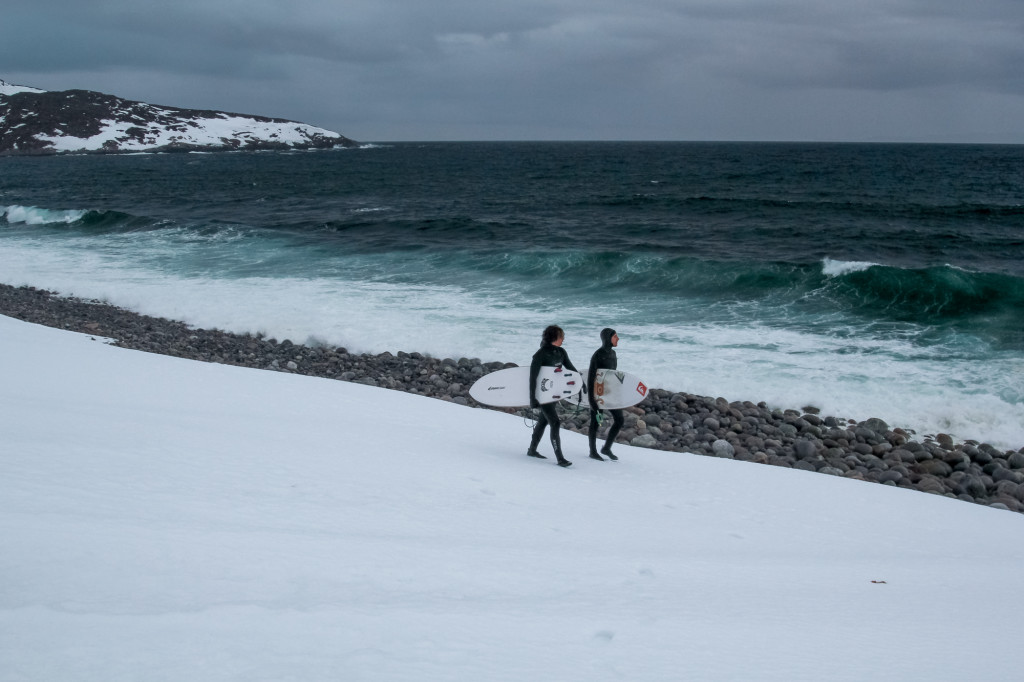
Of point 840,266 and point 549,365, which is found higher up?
point 840,266

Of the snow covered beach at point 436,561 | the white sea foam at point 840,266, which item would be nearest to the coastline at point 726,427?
the snow covered beach at point 436,561

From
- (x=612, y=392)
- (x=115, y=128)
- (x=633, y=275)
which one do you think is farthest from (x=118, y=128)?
(x=612, y=392)

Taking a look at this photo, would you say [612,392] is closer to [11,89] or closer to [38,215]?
[38,215]

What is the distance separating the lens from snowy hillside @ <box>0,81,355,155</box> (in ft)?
351

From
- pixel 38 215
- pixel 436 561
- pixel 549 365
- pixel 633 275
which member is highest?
pixel 38 215

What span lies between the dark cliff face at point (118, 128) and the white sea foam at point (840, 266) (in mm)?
109543

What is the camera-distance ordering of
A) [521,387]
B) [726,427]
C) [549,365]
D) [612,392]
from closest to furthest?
[549,365]
[612,392]
[521,387]
[726,427]

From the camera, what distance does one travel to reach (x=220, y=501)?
4.39 metres

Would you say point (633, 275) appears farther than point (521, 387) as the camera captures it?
Yes

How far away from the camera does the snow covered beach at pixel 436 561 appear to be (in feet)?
9.43

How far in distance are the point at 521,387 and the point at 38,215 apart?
39.1 m

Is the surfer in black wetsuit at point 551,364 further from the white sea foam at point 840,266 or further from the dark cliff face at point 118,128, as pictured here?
the dark cliff face at point 118,128

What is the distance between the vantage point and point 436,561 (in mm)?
3943

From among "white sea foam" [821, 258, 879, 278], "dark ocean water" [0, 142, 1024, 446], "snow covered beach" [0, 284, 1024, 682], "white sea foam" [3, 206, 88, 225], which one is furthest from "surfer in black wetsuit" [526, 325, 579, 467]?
"white sea foam" [3, 206, 88, 225]
